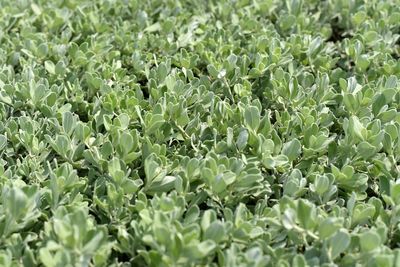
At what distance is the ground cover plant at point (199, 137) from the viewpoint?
1960mm

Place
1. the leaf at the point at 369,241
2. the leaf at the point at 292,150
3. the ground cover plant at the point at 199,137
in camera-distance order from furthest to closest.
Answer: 1. the leaf at the point at 292,150
2. the ground cover plant at the point at 199,137
3. the leaf at the point at 369,241

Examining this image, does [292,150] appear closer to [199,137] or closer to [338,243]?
[199,137]

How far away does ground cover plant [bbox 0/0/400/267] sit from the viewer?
1.96 metres

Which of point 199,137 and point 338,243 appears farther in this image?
point 199,137

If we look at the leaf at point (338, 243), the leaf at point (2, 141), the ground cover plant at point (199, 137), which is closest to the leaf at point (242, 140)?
the ground cover plant at point (199, 137)

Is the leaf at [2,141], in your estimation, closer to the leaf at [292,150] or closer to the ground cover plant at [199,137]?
the ground cover plant at [199,137]

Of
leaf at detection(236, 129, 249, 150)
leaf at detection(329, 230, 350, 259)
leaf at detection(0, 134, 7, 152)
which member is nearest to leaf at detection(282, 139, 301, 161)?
leaf at detection(236, 129, 249, 150)

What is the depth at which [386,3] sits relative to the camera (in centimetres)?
358

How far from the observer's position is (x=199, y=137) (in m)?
2.55

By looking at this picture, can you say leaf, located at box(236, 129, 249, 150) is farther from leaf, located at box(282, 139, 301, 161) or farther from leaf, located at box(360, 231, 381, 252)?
leaf, located at box(360, 231, 381, 252)

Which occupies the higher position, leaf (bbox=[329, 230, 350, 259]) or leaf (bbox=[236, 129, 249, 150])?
leaf (bbox=[236, 129, 249, 150])

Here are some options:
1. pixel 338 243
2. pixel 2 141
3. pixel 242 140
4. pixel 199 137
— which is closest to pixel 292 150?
pixel 242 140

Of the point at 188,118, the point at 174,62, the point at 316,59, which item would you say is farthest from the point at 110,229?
the point at 316,59

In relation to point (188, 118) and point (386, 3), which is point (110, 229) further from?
point (386, 3)
